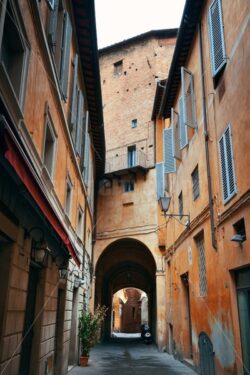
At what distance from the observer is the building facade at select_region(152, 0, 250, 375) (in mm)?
7508

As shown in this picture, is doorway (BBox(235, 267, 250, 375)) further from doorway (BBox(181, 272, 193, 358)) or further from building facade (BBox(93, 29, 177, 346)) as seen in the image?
building facade (BBox(93, 29, 177, 346))

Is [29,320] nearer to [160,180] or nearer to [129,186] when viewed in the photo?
[160,180]

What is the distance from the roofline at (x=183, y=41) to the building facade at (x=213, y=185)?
0.03 metres

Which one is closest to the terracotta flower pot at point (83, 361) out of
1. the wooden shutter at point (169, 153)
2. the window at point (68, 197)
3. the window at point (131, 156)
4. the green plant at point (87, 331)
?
the green plant at point (87, 331)

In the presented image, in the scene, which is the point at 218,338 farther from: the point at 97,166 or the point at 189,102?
the point at 97,166

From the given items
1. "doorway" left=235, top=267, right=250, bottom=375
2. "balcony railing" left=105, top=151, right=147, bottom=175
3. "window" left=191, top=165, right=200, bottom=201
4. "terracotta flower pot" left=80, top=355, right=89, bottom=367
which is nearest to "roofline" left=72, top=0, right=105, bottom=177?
"balcony railing" left=105, top=151, right=147, bottom=175

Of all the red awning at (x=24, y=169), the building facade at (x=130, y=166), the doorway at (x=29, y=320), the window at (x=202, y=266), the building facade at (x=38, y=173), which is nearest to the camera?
the red awning at (x=24, y=169)

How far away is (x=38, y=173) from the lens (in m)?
6.64

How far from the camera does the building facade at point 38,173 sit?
4.91 m

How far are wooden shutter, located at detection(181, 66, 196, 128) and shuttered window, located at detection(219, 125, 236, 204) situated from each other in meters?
2.95

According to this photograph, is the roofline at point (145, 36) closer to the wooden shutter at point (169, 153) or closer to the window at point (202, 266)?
the wooden shutter at point (169, 153)

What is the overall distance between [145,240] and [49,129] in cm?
1280

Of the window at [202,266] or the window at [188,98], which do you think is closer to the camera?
the window at [202,266]

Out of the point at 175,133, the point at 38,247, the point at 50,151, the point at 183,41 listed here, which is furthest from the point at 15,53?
the point at 175,133
